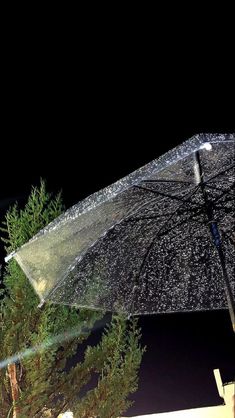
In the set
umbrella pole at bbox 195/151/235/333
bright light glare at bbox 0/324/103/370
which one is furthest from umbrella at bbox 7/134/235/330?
bright light glare at bbox 0/324/103/370

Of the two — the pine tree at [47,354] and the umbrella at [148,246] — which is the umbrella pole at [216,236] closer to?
the umbrella at [148,246]

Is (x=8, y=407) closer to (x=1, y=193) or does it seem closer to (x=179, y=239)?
(x=179, y=239)

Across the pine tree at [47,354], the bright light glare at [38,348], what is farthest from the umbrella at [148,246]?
the pine tree at [47,354]

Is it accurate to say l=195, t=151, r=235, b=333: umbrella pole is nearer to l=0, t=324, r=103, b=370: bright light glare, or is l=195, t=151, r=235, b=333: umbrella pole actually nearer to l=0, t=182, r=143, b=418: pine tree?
l=0, t=182, r=143, b=418: pine tree

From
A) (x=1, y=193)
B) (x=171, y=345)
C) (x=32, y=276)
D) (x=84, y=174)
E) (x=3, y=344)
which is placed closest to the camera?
(x=32, y=276)

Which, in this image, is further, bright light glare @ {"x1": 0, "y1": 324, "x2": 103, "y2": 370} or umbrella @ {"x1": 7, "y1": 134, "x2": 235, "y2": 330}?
bright light glare @ {"x1": 0, "y1": 324, "x2": 103, "y2": 370}

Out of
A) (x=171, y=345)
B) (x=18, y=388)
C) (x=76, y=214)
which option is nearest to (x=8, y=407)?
(x=18, y=388)

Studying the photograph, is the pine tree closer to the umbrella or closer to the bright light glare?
the bright light glare
